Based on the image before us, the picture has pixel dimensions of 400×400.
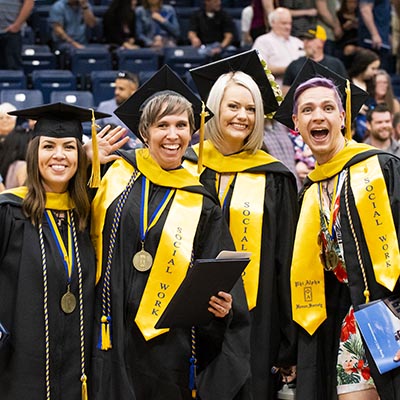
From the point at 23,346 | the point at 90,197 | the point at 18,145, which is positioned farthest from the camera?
the point at 18,145

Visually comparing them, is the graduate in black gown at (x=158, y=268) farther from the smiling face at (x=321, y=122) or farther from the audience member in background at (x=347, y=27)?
the audience member in background at (x=347, y=27)

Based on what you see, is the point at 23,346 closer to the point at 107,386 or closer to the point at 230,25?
the point at 107,386

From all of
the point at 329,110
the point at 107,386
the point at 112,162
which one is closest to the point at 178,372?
the point at 107,386

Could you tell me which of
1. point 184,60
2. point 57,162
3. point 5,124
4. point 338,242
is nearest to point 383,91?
point 184,60

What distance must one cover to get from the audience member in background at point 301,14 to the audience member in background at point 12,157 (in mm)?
4657

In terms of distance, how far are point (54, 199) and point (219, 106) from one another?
1001 millimetres

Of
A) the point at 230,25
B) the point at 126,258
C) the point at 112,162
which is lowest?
the point at 126,258

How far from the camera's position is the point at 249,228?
196 inches

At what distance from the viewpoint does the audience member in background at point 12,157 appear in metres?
6.88

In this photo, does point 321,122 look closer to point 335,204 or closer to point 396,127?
point 335,204

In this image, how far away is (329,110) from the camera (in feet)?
15.6

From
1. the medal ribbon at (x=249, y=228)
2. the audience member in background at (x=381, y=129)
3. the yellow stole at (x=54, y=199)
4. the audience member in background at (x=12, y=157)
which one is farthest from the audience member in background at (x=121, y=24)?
the yellow stole at (x=54, y=199)

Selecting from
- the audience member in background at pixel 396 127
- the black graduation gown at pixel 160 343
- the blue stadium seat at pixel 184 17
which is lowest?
the black graduation gown at pixel 160 343

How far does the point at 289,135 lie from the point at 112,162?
286cm
